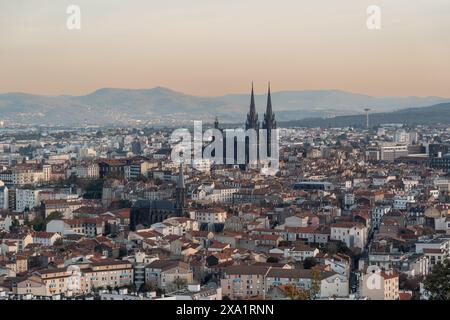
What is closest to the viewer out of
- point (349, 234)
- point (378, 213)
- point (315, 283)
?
point (315, 283)

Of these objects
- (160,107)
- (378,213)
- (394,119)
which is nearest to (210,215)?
(378,213)

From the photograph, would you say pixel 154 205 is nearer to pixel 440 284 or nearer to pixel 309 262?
pixel 309 262

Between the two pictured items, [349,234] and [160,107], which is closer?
[349,234]

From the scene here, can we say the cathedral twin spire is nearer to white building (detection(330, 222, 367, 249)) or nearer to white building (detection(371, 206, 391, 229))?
white building (detection(371, 206, 391, 229))

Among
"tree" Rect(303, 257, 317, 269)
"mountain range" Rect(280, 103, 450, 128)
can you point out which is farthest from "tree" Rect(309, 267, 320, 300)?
"mountain range" Rect(280, 103, 450, 128)

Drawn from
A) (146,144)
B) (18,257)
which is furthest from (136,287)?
(146,144)
